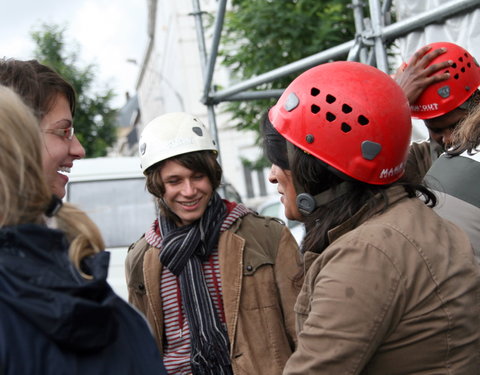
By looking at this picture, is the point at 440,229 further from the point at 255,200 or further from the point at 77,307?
the point at 255,200

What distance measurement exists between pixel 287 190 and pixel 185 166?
1.02 meters

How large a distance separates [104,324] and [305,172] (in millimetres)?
865

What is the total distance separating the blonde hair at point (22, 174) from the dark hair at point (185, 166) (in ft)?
5.40

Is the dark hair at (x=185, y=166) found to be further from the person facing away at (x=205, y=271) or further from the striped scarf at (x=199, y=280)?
the striped scarf at (x=199, y=280)

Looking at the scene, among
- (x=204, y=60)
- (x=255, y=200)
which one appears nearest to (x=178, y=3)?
(x=255, y=200)

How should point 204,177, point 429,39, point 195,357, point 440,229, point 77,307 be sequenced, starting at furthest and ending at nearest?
1. point 429,39
2. point 204,177
3. point 195,357
4. point 440,229
5. point 77,307

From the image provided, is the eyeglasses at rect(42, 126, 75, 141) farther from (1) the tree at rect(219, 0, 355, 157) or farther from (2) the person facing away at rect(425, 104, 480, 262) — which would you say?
(1) the tree at rect(219, 0, 355, 157)

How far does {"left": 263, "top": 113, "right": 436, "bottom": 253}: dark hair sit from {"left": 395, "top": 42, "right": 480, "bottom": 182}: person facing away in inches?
41.9

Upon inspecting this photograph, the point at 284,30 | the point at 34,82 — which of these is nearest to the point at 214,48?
the point at 34,82

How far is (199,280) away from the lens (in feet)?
9.17

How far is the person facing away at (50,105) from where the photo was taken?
6.85 feet

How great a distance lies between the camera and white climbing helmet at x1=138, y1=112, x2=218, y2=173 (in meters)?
2.99

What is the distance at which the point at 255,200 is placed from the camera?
33531mm

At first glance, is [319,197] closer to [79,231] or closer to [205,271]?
[79,231]
